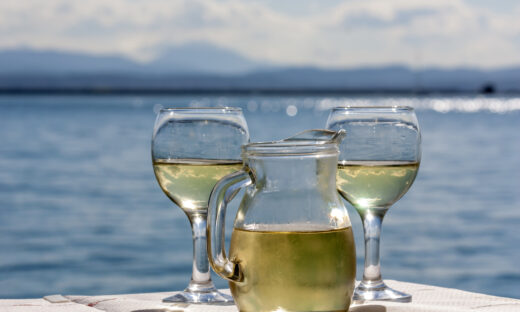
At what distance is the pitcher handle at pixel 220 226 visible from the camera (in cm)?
120

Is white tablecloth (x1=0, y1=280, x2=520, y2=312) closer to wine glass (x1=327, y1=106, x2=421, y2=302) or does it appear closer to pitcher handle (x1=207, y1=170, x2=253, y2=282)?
wine glass (x1=327, y1=106, x2=421, y2=302)

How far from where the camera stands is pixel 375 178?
5.01ft

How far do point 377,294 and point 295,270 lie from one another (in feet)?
1.28

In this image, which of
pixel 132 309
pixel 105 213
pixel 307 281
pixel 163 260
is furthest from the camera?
pixel 105 213

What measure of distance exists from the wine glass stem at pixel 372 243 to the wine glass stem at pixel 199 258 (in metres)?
0.28

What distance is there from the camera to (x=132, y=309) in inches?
57.6

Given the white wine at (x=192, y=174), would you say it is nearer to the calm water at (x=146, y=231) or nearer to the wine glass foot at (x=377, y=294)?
the wine glass foot at (x=377, y=294)

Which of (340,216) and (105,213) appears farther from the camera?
(105,213)

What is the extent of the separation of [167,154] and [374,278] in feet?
1.41

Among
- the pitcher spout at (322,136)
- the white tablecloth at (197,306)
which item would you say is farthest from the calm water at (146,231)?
the pitcher spout at (322,136)

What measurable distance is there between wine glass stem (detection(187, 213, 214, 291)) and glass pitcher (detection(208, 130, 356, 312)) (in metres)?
0.28

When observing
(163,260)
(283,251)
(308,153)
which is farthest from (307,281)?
(163,260)

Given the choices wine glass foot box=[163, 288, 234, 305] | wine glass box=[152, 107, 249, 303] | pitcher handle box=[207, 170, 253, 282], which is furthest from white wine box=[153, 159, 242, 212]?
pitcher handle box=[207, 170, 253, 282]

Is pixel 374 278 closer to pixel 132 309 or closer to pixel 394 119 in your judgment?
pixel 394 119
